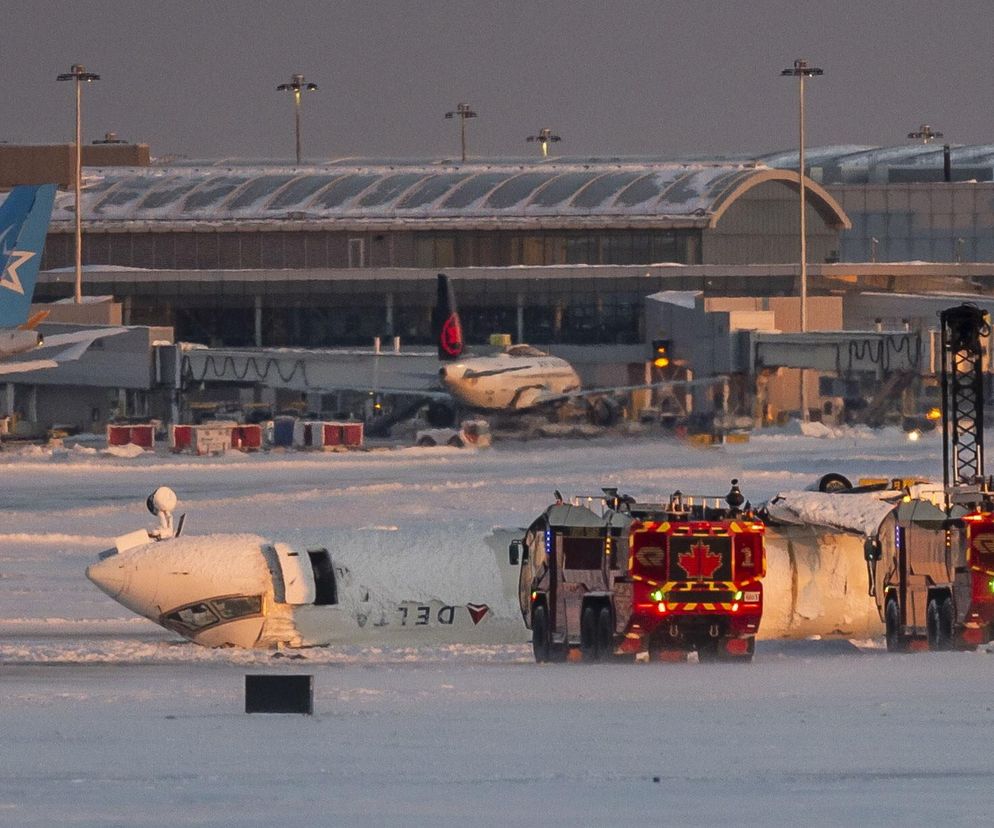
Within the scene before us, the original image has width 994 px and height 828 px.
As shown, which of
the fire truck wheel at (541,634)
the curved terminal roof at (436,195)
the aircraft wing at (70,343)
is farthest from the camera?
the curved terminal roof at (436,195)

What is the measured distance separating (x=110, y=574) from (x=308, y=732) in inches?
413

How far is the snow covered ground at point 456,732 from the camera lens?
18.8 meters

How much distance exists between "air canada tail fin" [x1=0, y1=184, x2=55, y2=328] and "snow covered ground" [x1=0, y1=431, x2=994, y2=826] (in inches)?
1736

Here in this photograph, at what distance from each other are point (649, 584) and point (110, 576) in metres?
8.43

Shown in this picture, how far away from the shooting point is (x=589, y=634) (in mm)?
31594

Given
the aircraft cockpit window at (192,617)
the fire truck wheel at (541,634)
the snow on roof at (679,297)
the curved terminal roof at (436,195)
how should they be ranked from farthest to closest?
the curved terminal roof at (436,195), the snow on roof at (679,297), the aircraft cockpit window at (192,617), the fire truck wheel at (541,634)

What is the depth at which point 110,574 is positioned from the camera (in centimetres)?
3303

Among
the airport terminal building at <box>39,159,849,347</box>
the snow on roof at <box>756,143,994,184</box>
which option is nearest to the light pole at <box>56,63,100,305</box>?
the airport terminal building at <box>39,159,849,347</box>

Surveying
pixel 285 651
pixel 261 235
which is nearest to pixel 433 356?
pixel 261 235

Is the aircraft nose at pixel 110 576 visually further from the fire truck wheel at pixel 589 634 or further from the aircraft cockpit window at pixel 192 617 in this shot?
the fire truck wheel at pixel 589 634

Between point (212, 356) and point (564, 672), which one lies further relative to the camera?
point (212, 356)

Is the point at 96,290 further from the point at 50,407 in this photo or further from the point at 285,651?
the point at 285,651

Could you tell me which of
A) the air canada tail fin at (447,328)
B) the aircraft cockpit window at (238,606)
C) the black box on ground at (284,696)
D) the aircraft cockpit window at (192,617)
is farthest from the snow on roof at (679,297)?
the black box on ground at (284,696)

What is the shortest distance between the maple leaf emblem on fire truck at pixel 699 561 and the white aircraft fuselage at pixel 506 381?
2743 inches
